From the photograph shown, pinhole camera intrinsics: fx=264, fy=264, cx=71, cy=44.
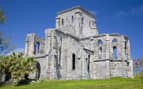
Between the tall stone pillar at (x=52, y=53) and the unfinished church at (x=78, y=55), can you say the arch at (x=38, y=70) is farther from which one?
the tall stone pillar at (x=52, y=53)

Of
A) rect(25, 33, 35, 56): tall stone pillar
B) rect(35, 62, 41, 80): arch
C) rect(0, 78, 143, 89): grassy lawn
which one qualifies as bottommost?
rect(0, 78, 143, 89): grassy lawn

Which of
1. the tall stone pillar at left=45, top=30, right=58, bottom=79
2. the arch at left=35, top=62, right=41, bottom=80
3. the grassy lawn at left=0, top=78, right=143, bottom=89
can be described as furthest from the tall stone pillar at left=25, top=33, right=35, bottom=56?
the grassy lawn at left=0, top=78, right=143, bottom=89

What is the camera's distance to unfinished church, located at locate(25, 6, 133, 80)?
2243 inches

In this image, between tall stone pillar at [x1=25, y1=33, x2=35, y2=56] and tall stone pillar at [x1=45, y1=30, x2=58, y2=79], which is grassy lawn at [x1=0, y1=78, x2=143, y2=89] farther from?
tall stone pillar at [x1=25, y1=33, x2=35, y2=56]

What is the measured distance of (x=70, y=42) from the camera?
6250 centimetres

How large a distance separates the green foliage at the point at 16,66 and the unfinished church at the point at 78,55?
5155 mm

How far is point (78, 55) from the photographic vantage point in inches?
2473

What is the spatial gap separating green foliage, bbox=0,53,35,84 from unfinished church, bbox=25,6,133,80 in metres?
5.16

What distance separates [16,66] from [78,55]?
17374mm

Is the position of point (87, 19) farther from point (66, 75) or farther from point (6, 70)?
point (6, 70)

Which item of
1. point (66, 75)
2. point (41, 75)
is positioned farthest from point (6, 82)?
point (66, 75)

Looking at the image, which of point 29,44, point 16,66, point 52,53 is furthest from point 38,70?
point 29,44

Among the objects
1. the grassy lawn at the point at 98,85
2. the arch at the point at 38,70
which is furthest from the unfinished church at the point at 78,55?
the grassy lawn at the point at 98,85

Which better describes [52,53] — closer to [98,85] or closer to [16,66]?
[16,66]
